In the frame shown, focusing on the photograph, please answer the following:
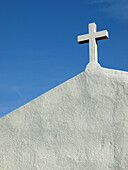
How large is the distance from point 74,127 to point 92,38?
82.7 inches

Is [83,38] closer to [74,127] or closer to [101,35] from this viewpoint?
[101,35]

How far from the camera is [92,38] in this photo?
7.02 meters

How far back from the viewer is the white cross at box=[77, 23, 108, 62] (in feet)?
22.7

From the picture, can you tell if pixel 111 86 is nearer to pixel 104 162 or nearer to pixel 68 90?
pixel 68 90

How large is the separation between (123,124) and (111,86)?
2.80 feet

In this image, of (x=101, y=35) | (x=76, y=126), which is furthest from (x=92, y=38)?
(x=76, y=126)

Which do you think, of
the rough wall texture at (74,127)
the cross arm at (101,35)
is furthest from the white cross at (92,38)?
the rough wall texture at (74,127)

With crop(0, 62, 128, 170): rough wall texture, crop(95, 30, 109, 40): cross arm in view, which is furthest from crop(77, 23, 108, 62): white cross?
crop(0, 62, 128, 170): rough wall texture

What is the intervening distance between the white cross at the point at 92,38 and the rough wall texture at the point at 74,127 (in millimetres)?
272

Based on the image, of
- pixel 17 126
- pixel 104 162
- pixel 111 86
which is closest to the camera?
pixel 104 162

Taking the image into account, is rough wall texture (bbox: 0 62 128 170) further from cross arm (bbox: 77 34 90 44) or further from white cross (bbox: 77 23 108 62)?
cross arm (bbox: 77 34 90 44)

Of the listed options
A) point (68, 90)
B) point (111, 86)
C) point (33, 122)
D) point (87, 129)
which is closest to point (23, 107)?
point (33, 122)

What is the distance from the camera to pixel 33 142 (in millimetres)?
6723

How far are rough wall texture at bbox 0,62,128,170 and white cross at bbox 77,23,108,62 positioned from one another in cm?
27
